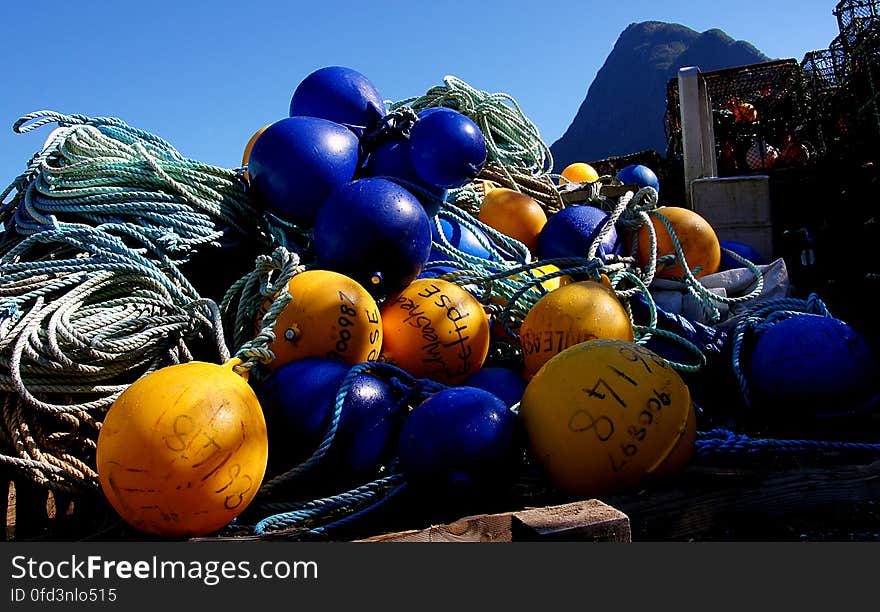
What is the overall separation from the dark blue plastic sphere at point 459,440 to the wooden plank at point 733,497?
1.14ft

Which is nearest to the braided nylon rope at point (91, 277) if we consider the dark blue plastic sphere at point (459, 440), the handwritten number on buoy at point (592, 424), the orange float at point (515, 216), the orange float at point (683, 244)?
the dark blue plastic sphere at point (459, 440)

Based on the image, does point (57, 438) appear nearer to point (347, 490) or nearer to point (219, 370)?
point (219, 370)

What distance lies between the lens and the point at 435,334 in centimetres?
279

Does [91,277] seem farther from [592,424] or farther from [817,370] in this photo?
[817,370]

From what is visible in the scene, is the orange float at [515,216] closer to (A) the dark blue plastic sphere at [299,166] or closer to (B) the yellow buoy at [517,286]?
(B) the yellow buoy at [517,286]

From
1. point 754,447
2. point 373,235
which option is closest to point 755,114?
point 373,235

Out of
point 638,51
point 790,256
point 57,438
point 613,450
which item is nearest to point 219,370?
point 57,438

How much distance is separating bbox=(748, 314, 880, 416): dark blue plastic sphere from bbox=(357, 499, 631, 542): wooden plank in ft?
4.81

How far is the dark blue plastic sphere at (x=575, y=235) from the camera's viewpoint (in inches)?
151

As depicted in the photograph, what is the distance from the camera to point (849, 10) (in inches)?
384

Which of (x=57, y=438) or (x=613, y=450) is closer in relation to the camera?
(x=613, y=450)

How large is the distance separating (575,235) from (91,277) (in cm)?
232

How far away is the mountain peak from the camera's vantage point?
231 feet
